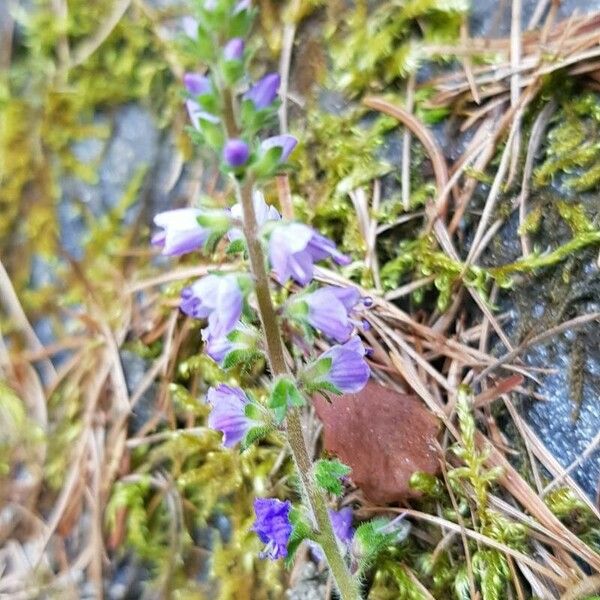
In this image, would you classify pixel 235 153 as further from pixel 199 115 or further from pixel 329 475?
pixel 329 475

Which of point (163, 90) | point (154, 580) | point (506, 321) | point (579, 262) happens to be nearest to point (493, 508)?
point (506, 321)

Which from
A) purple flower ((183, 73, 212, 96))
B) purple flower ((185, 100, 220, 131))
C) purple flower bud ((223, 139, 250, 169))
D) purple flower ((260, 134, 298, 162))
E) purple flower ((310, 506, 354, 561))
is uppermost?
purple flower ((183, 73, 212, 96))

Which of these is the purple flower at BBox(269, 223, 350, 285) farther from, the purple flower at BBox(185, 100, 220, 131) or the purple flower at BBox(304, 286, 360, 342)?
the purple flower at BBox(185, 100, 220, 131)

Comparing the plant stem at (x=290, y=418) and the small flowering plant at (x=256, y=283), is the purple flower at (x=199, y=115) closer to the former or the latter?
the small flowering plant at (x=256, y=283)

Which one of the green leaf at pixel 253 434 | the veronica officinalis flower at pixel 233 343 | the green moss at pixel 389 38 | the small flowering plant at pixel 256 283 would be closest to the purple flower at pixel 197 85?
the small flowering plant at pixel 256 283

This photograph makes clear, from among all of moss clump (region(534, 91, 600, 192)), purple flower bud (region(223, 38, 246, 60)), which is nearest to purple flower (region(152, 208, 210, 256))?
purple flower bud (region(223, 38, 246, 60))

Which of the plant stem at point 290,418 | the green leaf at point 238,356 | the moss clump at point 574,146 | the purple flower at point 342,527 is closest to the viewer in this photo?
the plant stem at point 290,418
